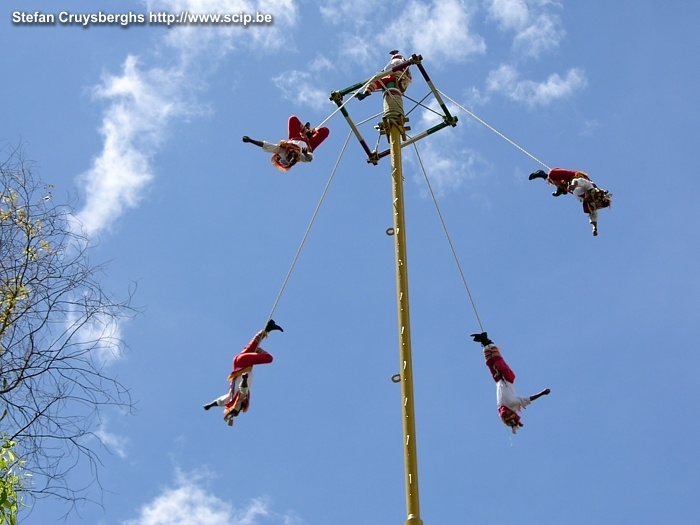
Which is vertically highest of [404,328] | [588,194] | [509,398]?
[588,194]

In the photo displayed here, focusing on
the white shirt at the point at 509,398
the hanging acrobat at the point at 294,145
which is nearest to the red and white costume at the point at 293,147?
the hanging acrobat at the point at 294,145

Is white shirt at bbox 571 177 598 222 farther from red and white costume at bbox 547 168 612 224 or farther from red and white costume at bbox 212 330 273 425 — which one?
red and white costume at bbox 212 330 273 425

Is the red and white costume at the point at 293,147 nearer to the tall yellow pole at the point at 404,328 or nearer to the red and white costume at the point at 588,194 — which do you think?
the tall yellow pole at the point at 404,328

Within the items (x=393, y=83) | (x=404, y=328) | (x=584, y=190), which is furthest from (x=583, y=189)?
(x=404, y=328)

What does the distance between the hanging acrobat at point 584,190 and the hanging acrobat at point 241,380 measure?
3928mm

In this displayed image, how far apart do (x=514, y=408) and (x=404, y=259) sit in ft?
6.63

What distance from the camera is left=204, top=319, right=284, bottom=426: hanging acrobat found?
1255 cm

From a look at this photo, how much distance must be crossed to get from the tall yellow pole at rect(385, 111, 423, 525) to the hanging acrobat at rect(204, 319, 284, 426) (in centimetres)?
181

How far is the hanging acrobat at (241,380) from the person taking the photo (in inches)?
494

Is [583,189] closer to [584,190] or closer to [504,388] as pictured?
[584,190]

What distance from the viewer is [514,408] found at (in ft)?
40.9

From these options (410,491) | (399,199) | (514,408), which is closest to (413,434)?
(410,491)

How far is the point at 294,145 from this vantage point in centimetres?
1409

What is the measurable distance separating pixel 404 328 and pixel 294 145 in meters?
3.42
